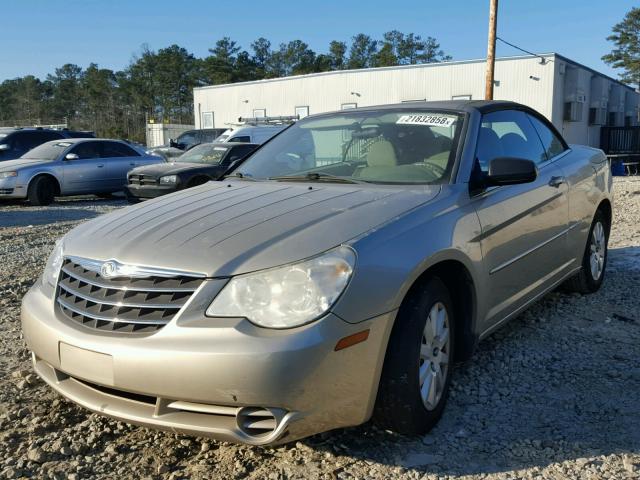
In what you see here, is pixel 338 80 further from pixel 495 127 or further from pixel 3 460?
pixel 3 460

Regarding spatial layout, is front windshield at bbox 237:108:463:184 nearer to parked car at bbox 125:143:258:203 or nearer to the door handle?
the door handle

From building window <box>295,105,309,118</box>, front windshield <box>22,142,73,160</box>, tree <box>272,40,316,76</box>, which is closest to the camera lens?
front windshield <box>22,142,73,160</box>

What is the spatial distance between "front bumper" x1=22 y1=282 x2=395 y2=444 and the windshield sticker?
165cm

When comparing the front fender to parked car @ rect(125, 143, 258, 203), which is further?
parked car @ rect(125, 143, 258, 203)

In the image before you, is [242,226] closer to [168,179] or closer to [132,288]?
[132,288]

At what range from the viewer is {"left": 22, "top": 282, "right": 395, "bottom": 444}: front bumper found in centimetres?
226

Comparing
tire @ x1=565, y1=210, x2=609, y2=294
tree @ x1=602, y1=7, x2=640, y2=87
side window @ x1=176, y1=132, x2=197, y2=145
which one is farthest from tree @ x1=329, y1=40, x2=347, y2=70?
tire @ x1=565, y1=210, x2=609, y2=294

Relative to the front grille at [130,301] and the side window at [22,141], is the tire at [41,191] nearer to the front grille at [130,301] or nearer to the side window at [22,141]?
the side window at [22,141]

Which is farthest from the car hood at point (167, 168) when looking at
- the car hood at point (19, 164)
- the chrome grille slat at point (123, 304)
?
the chrome grille slat at point (123, 304)

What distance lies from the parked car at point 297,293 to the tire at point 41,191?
10467 mm

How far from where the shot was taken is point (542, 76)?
24.2m

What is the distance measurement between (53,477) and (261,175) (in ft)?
7.04

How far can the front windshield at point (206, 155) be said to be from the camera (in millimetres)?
12791

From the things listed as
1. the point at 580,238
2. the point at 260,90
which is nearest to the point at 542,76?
the point at 260,90
